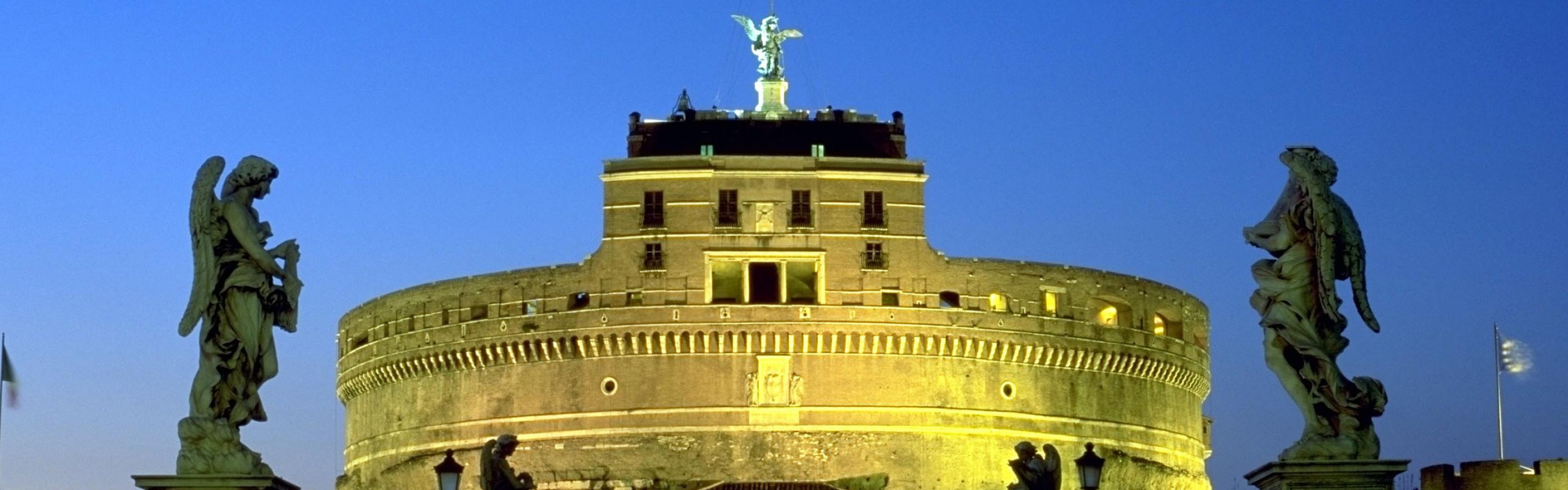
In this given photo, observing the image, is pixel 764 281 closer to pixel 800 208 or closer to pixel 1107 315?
pixel 800 208

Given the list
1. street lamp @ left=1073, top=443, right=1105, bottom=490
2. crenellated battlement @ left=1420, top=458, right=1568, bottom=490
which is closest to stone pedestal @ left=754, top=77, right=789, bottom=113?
crenellated battlement @ left=1420, top=458, right=1568, bottom=490

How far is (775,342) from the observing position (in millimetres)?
101188

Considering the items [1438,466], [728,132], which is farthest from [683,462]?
[1438,466]

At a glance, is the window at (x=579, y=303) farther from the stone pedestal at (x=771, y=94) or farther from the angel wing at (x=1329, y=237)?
the angel wing at (x=1329, y=237)

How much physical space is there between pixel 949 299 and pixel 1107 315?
6.01 metres

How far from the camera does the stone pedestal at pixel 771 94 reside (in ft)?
362

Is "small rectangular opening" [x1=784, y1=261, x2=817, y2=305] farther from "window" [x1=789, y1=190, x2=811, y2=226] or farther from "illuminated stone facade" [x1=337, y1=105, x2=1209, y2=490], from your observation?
"window" [x1=789, y1=190, x2=811, y2=226]

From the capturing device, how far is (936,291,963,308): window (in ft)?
335

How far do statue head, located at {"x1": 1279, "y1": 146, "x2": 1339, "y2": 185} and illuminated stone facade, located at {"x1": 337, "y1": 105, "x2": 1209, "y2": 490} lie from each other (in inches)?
2855

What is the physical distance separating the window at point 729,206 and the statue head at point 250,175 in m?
74.8

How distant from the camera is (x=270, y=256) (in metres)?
26.7

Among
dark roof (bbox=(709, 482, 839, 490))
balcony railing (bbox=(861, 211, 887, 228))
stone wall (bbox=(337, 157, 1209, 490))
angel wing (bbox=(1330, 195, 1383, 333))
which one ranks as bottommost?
angel wing (bbox=(1330, 195, 1383, 333))

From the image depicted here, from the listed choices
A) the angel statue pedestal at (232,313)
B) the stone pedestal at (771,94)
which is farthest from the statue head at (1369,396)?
the stone pedestal at (771,94)

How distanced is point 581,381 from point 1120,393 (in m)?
17.4
